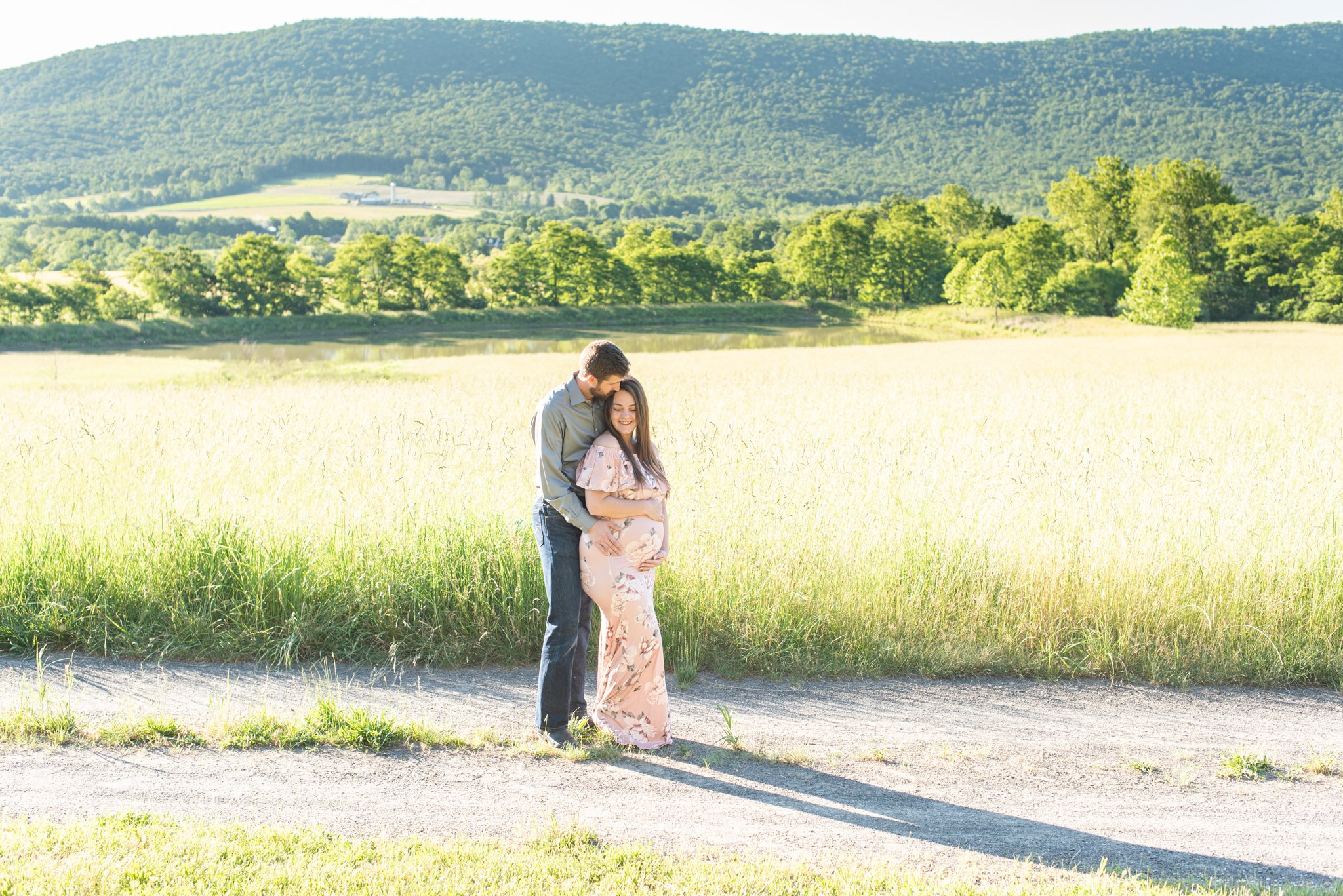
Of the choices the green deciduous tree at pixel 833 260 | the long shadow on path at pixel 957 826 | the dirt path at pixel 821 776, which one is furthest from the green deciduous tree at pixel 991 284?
the long shadow on path at pixel 957 826

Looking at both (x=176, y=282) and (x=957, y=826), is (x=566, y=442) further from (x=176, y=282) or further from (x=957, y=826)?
(x=176, y=282)

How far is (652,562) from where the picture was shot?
4.85 meters

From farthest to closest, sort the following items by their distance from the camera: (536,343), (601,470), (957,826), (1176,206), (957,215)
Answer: (957,215)
(1176,206)
(536,343)
(601,470)
(957,826)

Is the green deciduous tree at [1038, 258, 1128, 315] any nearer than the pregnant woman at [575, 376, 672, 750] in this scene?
No

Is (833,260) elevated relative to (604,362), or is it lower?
elevated

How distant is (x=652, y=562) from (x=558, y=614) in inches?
22.2

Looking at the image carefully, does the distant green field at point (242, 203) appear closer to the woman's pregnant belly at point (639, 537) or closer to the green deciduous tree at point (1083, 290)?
the green deciduous tree at point (1083, 290)

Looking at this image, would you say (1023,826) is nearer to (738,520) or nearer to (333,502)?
(738,520)

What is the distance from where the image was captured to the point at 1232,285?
74.2 meters

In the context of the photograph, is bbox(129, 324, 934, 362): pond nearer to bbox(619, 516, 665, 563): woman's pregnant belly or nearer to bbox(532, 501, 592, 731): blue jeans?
bbox(532, 501, 592, 731): blue jeans

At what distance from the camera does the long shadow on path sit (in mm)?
3684

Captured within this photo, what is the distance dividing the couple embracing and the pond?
43.0 m

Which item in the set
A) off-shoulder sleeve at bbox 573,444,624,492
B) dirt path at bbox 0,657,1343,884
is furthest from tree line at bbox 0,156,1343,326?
off-shoulder sleeve at bbox 573,444,624,492

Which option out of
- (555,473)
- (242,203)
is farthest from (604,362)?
(242,203)
